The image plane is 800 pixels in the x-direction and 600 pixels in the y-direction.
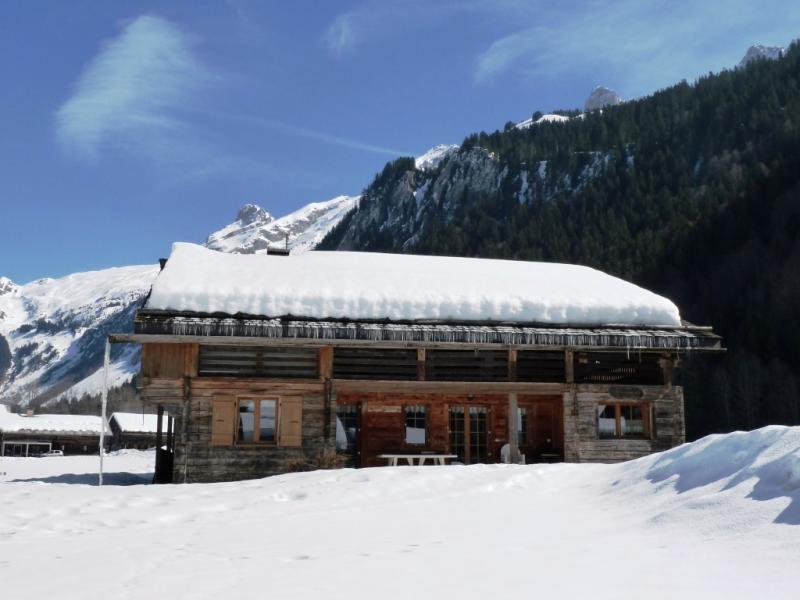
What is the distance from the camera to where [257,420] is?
20016 millimetres

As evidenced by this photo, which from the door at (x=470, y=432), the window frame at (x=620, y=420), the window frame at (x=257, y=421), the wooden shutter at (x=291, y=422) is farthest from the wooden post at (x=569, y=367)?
the window frame at (x=257, y=421)

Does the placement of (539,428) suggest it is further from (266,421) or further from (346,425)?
(266,421)

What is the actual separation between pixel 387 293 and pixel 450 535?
41.3ft

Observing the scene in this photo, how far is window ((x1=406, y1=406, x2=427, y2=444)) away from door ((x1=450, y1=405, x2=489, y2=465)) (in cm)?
84

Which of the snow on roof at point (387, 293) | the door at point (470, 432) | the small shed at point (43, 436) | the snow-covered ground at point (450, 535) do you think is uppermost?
the snow on roof at point (387, 293)

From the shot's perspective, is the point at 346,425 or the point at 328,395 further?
the point at 346,425

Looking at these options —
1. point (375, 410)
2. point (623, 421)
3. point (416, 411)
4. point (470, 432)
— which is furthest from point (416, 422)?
point (623, 421)

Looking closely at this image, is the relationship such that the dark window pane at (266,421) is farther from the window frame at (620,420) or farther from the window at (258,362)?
the window frame at (620,420)

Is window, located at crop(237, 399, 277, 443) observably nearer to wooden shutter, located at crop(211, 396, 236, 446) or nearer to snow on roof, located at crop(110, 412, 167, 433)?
wooden shutter, located at crop(211, 396, 236, 446)

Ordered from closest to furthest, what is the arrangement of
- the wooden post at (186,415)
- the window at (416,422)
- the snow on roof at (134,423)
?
the wooden post at (186,415) → the window at (416,422) → the snow on roof at (134,423)

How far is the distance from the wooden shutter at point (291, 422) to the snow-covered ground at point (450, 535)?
21.1 feet

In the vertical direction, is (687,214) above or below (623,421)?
above

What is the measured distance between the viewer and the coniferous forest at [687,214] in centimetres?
7781

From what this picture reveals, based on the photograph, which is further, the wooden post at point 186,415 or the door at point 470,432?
the door at point 470,432
